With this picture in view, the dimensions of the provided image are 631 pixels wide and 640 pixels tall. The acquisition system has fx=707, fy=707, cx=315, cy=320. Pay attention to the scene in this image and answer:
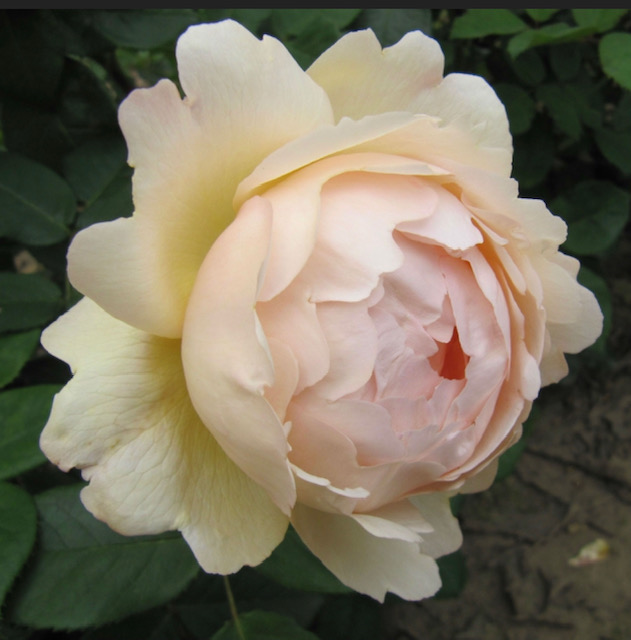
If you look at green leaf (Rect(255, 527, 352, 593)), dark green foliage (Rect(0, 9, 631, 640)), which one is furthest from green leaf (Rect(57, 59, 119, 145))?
green leaf (Rect(255, 527, 352, 593))

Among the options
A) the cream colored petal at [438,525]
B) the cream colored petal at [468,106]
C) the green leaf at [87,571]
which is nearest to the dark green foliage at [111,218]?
the green leaf at [87,571]

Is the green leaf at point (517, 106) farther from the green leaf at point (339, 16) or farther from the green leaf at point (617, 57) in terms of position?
the green leaf at point (339, 16)

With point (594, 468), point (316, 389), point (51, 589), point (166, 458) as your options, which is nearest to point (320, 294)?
point (316, 389)

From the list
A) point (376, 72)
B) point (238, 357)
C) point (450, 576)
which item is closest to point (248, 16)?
point (376, 72)

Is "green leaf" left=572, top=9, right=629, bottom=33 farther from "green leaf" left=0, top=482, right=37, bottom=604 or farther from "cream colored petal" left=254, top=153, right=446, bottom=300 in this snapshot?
"green leaf" left=0, top=482, right=37, bottom=604

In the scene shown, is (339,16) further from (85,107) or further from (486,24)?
(85,107)

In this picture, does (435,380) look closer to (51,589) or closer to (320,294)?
(320,294)
